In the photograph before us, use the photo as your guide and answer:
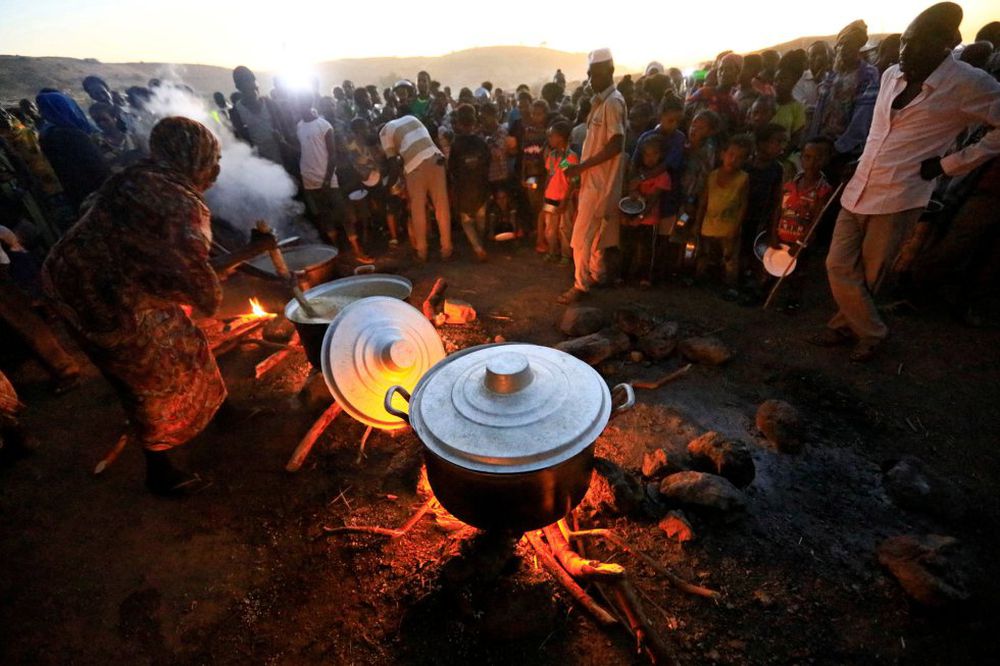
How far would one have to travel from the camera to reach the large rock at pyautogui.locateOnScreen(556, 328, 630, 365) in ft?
13.2

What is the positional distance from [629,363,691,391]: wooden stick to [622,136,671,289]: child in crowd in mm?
1941

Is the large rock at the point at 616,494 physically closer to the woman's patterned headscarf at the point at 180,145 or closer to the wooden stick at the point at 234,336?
the woman's patterned headscarf at the point at 180,145

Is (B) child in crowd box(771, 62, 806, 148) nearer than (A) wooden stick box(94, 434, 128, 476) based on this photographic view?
No

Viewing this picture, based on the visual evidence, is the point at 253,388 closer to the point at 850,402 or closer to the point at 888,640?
the point at 888,640

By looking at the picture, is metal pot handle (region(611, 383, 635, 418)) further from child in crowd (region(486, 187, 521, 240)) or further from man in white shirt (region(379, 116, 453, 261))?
child in crowd (region(486, 187, 521, 240))

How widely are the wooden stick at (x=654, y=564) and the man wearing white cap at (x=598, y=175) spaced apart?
3.33 m

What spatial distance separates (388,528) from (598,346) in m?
2.39

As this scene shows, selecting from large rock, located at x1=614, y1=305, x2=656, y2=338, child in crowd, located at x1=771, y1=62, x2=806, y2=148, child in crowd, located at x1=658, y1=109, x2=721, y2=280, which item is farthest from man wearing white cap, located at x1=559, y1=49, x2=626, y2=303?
child in crowd, located at x1=771, y1=62, x2=806, y2=148

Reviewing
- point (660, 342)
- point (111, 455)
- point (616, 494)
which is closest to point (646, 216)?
point (660, 342)

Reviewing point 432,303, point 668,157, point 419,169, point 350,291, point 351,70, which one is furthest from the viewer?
point 351,70

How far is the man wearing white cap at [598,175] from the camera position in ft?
14.5

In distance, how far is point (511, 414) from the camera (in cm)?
196

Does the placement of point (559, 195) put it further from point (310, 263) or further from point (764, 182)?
point (310, 263)

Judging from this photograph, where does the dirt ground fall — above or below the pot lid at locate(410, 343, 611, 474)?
below
